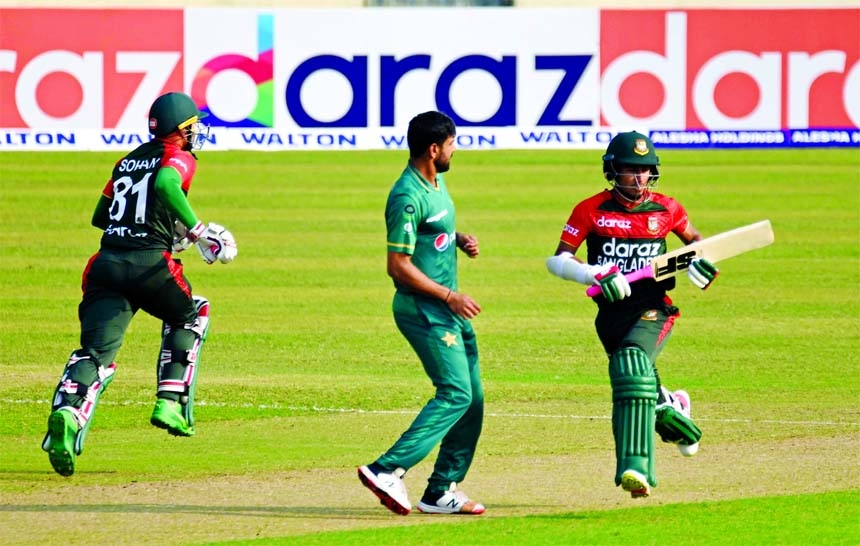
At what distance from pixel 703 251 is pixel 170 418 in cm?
314

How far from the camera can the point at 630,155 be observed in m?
8.97

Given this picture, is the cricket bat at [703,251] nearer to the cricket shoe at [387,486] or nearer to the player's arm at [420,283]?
the player's arm at [420,283]

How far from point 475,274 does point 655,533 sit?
11818 millimetres

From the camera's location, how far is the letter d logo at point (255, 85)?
2202 centimetres

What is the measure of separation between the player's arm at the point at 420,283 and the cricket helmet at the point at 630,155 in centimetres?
123

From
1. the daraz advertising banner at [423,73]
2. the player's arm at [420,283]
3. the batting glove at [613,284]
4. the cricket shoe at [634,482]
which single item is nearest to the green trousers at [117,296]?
the player's arm at [420,283]

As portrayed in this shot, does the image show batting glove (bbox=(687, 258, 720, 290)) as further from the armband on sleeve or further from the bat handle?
the armband on sleeve

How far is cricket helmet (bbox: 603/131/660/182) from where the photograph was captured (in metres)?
8.97

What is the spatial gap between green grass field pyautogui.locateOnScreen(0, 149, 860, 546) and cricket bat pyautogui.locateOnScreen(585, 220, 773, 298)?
1.20 meters

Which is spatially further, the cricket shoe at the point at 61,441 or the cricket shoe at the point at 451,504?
the cricket shoe at the point at 61,441

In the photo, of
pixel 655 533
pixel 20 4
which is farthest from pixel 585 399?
pixel 20 4

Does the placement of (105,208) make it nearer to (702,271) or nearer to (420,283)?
(420,283)

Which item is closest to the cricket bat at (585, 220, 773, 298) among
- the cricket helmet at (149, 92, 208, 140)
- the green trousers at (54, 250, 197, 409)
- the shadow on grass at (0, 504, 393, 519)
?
the shadow on grass at (0, 504, 393, 519)

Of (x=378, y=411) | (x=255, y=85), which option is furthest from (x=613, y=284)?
(x=255, y=85)
